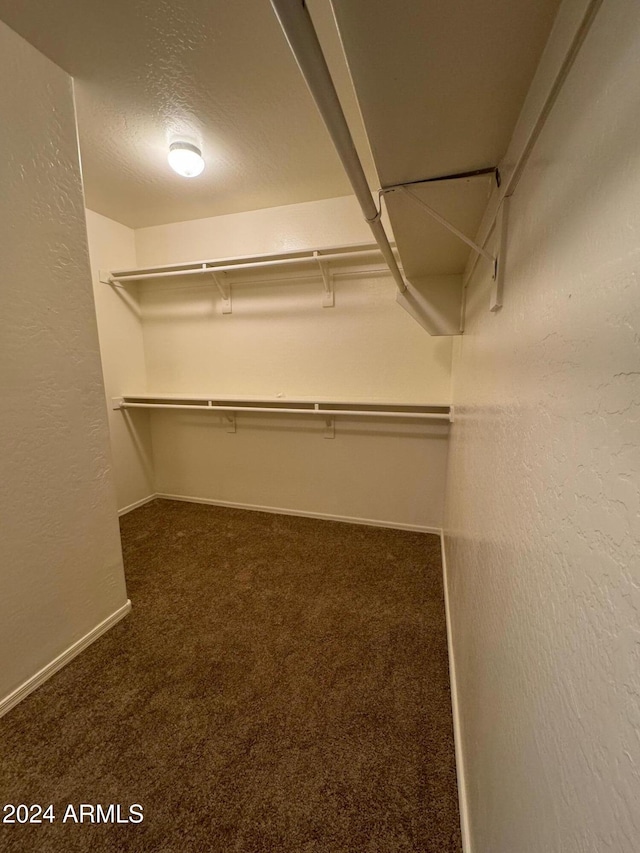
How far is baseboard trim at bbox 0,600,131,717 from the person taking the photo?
3.92 ft

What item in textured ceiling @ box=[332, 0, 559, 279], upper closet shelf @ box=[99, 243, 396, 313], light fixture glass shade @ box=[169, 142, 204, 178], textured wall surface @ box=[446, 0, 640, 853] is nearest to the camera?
textured wall surface @ box=[446, 0, 640, 853]

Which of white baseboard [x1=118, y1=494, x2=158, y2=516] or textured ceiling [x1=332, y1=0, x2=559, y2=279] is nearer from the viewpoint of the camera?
textured ceiling [x1=332, y1=0, x2=559, y2=279]

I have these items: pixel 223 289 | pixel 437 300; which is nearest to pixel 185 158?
pixel 223 289

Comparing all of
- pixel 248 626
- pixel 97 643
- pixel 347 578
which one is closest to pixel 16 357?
pixel 97 643

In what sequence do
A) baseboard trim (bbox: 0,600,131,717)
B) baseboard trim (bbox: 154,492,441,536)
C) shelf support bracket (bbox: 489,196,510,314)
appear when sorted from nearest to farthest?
shelf support bracket (bbox: 489,196,510,314) → baseboard trim (bbox: 0,600,131,717) → baseboard trim (bbox: 154,492,441,536)

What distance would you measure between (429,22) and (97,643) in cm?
219

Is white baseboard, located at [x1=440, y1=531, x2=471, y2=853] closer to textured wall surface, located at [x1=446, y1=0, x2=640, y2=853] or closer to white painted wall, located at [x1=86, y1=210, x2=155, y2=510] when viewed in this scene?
textured wall surface, located at [x1=446, y1=0, x2=640, y2=853]

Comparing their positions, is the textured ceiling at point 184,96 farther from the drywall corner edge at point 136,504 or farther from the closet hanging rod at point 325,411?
the drywall corner edge at point 136,504

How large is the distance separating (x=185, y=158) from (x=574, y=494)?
211cm

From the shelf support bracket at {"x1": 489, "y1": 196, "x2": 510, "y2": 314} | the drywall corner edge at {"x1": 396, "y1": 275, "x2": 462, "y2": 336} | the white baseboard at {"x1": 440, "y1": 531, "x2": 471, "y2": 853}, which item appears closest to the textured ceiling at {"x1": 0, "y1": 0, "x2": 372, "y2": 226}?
the drywall corner edge at {"x1": 396, "y1": 275, "x2": 462, "y2": 336}

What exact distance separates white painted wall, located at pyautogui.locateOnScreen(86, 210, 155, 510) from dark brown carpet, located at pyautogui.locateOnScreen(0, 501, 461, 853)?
1.15 metres

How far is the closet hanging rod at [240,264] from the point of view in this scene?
2035 mm

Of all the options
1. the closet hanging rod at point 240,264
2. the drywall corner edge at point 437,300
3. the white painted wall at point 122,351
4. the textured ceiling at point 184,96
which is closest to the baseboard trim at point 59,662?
the white painted wall at point 122,351

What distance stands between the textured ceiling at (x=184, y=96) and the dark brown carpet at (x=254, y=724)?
7.59ft
